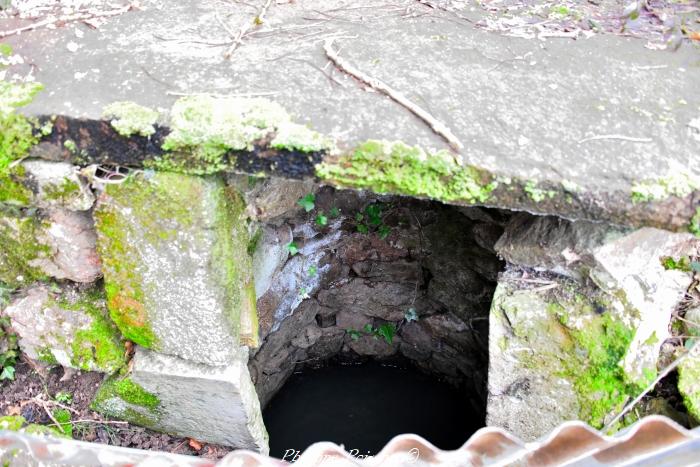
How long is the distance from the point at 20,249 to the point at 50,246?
0.38ft

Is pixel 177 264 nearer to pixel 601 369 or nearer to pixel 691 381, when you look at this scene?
pixel 601 369

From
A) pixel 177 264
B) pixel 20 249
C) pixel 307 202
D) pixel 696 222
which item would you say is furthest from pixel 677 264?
pixel 20 249

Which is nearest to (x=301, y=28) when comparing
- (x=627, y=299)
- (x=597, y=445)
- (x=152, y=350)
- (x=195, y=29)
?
(x=195, y=29)

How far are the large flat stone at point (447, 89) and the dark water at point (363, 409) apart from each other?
218 cm

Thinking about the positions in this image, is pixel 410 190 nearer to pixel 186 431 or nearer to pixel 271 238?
pixel 271 238

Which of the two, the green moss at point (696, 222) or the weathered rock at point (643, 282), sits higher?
the green moss at point (696, 222)

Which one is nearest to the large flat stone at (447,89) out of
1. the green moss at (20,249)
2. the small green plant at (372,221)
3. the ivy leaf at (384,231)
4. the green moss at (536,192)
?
the green moss at (536,192)

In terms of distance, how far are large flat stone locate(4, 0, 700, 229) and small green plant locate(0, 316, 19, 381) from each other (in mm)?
880

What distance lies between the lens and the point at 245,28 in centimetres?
185

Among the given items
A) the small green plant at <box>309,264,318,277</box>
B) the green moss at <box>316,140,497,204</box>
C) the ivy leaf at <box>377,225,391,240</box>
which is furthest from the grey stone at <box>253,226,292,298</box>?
the green moss at <box>316,140,497,204</box>

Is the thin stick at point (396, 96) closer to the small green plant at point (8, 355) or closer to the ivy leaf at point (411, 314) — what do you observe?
the small green plant at point (8, 355)

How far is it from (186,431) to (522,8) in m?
2.01

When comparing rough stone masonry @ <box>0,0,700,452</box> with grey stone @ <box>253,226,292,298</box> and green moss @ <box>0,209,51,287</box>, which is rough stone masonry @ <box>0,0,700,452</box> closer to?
green moss @ <box>0,209,51,287</box>

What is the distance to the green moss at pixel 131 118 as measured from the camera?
1.43 metres
